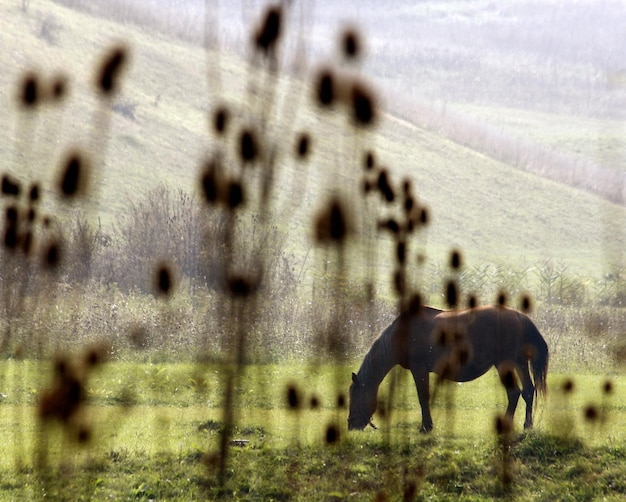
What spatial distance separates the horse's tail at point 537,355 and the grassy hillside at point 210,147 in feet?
124

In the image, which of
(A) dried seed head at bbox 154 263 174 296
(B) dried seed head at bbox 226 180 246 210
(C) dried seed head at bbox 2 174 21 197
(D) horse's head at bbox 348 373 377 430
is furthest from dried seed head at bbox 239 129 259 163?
(D) horse's head at bbox 348 373 377 430

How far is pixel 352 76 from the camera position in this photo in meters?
5.00

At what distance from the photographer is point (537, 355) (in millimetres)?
12828

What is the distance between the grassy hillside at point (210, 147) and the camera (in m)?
57.2

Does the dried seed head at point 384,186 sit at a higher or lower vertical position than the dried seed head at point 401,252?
higher

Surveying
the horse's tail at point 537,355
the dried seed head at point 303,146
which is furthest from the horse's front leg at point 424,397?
the dried seed head at point 303,146

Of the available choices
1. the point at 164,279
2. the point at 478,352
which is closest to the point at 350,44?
the point at 164,279

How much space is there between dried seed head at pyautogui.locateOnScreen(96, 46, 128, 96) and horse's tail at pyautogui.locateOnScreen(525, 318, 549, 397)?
9167mm

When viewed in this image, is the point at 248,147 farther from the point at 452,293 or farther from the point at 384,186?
the point at 452,293

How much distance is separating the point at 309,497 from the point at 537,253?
179 ft

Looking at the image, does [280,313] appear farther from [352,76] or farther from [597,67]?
[597,67]

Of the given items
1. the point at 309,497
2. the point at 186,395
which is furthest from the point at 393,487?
the point at 186,395

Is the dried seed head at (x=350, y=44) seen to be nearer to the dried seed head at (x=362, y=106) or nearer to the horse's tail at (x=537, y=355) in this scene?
the dried seed head at (x=362, y=106)

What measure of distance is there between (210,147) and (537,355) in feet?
178
